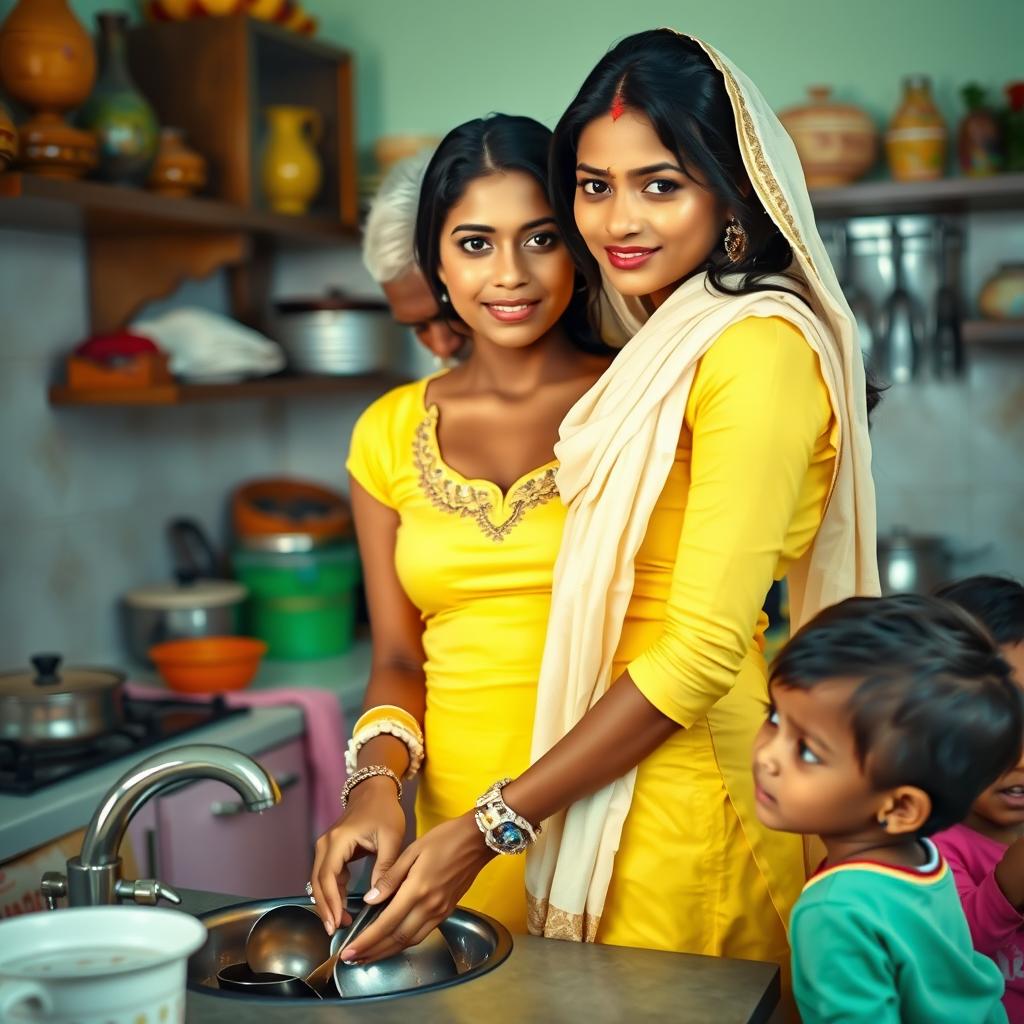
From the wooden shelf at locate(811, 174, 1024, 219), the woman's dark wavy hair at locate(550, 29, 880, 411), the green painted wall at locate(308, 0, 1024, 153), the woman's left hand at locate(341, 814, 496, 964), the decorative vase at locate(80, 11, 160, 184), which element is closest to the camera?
the woman's left hand at locate(341, 814, 496, 964)

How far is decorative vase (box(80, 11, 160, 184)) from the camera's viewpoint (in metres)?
2.31

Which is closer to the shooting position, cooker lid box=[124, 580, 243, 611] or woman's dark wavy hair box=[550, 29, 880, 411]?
woman's dark wavy hair box=[550, 29, 880, 411]

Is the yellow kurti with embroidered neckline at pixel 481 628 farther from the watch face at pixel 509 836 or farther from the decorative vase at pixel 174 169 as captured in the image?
the decorative vase at pixel 174 169

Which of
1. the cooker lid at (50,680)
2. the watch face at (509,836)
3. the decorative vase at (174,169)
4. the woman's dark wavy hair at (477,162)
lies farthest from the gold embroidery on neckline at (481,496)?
the decorative vase at (174,169)

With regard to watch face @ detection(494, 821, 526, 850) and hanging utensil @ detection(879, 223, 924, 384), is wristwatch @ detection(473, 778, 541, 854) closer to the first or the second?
watch face @ detection(494, 821, 526, 850)

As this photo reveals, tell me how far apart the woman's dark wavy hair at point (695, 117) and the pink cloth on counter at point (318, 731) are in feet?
4.45

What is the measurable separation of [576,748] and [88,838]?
0.42m

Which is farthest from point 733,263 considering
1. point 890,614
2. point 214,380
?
point 214,380

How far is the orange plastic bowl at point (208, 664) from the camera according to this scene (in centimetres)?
245

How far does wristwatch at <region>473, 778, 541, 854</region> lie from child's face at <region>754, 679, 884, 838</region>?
0.30 m

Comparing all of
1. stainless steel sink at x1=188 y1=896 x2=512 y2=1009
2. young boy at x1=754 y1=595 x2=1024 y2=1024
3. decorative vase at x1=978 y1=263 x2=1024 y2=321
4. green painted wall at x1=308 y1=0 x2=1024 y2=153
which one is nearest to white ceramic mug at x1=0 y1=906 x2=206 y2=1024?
stainless steel sink at x1=188 y1=896 x2=512 y2=1009

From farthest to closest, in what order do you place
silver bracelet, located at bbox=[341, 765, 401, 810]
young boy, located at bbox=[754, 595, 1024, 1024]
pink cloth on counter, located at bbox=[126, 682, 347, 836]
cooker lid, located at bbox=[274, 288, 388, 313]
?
1. cooker lid, located at bbox=[274, 288, 388, 313]
2. pink cloth on counter, located at bbox=[126, 682, 347, 836]
3. silver bracelet, located at bbox=[341, 765, 401, 810]
4. young boy, located at bbox=[754, 595, 1024, 1024]

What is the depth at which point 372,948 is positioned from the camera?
44.8 inches

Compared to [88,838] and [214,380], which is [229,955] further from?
[214,380]
